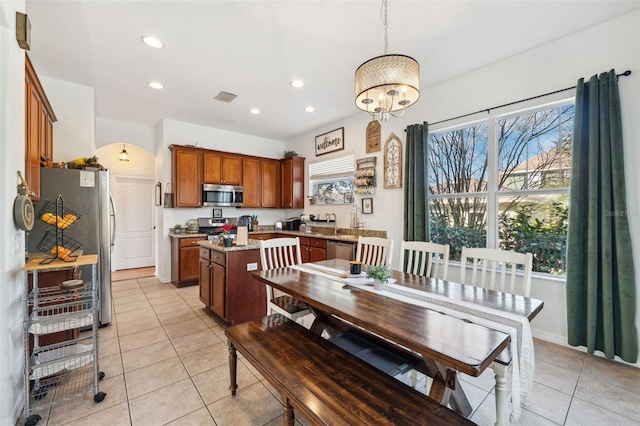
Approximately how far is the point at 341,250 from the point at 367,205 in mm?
907

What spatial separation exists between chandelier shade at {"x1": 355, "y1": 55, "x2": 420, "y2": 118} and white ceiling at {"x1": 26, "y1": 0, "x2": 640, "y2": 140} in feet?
2.42

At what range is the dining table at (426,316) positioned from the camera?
1167 millimetres

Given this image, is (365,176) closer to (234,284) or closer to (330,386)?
(234,284)

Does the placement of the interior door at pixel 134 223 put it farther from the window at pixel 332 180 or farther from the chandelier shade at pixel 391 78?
the chandelier shade at pixel 391 78

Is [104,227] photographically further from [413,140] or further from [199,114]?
[413,140]

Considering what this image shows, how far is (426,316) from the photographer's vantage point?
1.48 metres

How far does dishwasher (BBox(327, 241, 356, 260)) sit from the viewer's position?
403cm

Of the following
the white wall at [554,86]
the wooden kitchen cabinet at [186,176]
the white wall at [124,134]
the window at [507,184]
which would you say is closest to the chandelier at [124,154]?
the white wall at [124,134]

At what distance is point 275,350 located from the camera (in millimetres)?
1679

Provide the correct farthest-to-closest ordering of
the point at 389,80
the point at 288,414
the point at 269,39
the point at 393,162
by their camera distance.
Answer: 1. the point at 393,162
2. the point at 269,39
3. the point at 389,80
4. the point at 288,414

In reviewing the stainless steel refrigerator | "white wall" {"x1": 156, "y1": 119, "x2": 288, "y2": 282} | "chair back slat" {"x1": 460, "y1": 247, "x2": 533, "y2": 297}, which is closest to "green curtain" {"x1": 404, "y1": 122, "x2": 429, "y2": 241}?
"chair back slat" {"x1": 460, "y1": 247, "x2": 533, "y2": 297}

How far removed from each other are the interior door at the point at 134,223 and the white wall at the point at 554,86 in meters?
5.57

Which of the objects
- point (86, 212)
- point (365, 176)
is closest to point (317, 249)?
point (365, 176)

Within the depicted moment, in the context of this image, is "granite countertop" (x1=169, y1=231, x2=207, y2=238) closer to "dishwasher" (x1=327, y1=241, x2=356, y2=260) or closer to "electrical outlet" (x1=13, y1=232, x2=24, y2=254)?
"dishwasher" (x1=327, y1=241, x2=356, y2=260)
